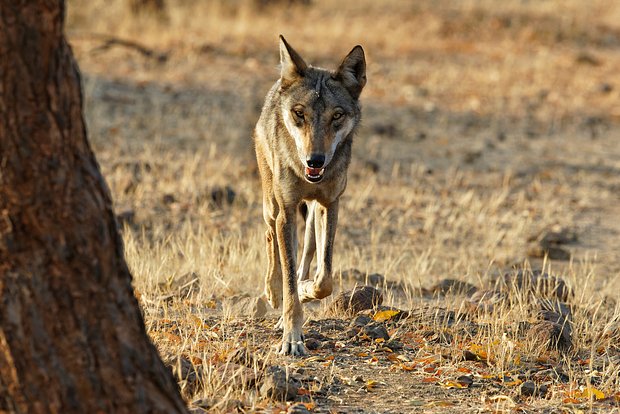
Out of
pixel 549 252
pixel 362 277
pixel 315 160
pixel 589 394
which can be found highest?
pixel 315 160

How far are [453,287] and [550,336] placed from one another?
5.95ft

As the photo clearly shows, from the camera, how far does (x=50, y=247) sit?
12.0 feet

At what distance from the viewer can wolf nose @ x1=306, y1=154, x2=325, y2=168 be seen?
19.1 feet

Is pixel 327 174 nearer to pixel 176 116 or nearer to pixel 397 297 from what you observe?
pixel 397 297

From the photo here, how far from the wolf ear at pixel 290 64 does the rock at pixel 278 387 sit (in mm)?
2150

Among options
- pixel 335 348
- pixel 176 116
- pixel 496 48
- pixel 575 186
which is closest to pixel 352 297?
pixel 335 348

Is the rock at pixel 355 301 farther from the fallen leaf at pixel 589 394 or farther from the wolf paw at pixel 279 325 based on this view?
the fallen leaf at pixel 589 394

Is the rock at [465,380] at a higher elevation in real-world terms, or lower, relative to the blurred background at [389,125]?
lower

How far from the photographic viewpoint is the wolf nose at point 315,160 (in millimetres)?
5824

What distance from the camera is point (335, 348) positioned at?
229 inches

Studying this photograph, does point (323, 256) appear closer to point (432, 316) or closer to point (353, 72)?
point (432, 316)

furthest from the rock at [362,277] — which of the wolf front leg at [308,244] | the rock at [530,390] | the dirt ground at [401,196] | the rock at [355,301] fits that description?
the rock at [530,390]

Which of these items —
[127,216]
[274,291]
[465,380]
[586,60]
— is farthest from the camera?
[586,60]

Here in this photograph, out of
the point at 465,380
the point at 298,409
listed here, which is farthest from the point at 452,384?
the point at 298,409
